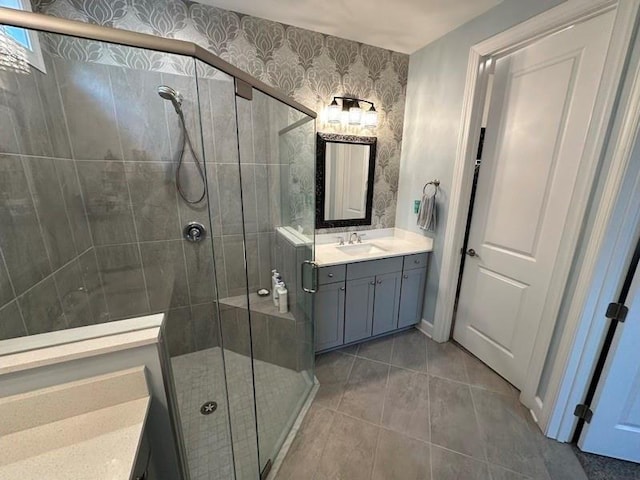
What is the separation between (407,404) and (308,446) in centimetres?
73

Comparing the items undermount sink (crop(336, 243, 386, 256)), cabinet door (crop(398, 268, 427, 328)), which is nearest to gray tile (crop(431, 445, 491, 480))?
cabinet door (crop(398, 268, 427, 328))

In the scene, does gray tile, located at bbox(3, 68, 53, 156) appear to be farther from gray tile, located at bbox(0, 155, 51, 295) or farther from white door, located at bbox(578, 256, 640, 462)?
white door, located at bbox(578, 256, 640, 462)

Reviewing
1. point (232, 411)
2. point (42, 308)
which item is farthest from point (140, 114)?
point (232, 411)

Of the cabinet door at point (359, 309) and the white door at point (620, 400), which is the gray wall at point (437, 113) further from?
the white door at point (620, 400)

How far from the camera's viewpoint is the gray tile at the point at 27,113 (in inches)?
45.9

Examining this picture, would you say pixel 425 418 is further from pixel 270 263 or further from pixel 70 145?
pixel 70 145

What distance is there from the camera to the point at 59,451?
67 centimetres

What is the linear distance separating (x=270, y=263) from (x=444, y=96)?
6.48 ft

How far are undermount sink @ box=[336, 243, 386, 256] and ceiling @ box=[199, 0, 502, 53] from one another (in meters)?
1.77

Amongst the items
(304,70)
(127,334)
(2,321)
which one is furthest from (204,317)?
(304,70)

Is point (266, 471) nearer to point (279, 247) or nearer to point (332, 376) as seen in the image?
point (332, 376)

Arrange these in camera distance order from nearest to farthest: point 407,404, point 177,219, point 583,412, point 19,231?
1. point 19,231
2. point 583,412
3. point 407,404
4. point 177,219

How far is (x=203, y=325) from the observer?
A: 2.03 m

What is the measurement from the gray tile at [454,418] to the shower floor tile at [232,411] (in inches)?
35.5
